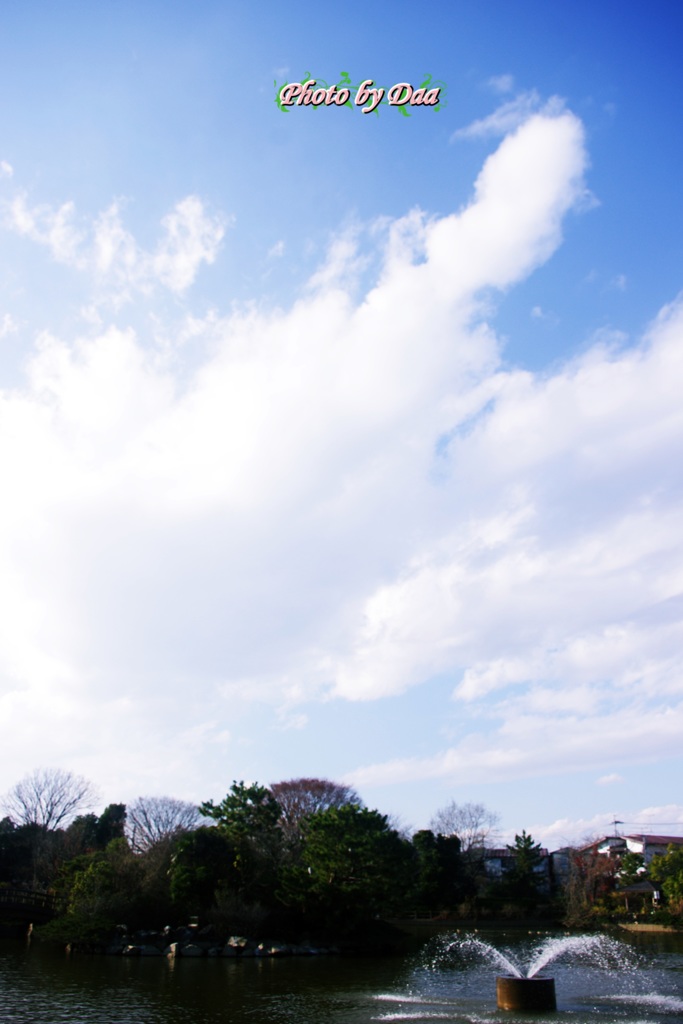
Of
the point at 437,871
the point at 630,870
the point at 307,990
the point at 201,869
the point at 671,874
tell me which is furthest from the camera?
the point at 630,870

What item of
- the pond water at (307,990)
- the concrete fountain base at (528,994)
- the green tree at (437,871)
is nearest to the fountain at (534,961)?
the concrete fountain base at (528,994)

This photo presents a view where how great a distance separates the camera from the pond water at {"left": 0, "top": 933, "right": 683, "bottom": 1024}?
1677 cm

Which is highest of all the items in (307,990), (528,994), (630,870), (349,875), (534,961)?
(349,875)

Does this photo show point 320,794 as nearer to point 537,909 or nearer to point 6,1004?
point 537,909

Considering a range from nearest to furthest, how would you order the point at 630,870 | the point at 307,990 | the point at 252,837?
the point at 307,990 → the point at 252,837 → the point at 630,870

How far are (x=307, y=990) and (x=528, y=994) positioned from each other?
7082 millimetres

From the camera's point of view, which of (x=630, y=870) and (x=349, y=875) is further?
(x=630, y=870)

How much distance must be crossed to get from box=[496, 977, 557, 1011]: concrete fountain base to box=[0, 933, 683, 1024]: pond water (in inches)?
14.6

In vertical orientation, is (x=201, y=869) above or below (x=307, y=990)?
above

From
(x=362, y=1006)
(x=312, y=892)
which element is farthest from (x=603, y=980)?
(x=312, y=892)

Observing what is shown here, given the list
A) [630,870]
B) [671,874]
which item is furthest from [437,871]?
[671,874]

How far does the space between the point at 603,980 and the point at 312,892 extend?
1409 cm

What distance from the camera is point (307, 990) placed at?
21.0m

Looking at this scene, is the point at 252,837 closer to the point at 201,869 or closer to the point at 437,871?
the point at 201,869
